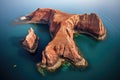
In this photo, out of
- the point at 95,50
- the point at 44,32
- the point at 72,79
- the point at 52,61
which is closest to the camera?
the point at 72,79

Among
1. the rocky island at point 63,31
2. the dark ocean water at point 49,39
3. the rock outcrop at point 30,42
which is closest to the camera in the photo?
the dark ocean water at point 49,39

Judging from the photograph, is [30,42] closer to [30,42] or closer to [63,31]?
[30,42]

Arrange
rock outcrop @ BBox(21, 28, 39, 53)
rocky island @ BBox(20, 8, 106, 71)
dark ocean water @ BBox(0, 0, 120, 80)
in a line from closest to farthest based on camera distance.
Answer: dark ocean water @ BBox(0, 0, 120, 80)
rocky island @ BBox(20, 8, 106, 71)
rock outcrop @ BBox(21, 28, 39, 53)

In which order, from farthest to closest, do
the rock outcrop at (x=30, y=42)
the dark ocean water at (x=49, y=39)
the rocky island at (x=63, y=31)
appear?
1. the rock outcrop at (x=30, y=42)
2. the rocky island at (x=63, y=31)
3. the dark ocean water at (x=49, y=39)

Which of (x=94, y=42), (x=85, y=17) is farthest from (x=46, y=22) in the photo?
(x=94, y=42)

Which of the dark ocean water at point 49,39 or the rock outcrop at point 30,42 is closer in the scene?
the dark ocean water at point 49,39

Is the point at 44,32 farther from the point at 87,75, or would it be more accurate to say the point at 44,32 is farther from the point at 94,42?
the point at 87,75

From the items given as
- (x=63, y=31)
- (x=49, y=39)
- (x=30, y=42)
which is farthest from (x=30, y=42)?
(x=63, y=31)
